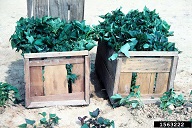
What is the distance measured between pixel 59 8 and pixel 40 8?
0.63ft

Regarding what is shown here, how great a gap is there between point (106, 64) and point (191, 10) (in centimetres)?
358

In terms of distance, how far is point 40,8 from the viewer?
3.30 meters

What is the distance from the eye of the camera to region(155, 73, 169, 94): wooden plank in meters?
3.06

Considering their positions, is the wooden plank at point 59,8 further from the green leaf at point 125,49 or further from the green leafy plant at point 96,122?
the green leafy plant at point 96,122

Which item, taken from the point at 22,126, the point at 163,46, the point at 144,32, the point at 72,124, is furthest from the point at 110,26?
the point at 22,126

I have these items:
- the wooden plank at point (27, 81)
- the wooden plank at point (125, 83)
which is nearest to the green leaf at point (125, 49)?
the wooden plank at point (125, 83)

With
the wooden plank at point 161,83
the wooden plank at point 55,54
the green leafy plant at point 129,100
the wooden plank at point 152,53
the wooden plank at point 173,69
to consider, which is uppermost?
the wooden plank at point 152,53

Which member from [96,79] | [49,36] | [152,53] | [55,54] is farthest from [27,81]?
[152,53]

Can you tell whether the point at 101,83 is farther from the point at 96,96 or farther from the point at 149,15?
the point at 149,15

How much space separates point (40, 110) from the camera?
119 inches

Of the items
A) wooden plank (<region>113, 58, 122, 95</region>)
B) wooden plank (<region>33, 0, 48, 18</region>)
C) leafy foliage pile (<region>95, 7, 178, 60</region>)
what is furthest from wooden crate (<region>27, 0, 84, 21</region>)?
wooden plank (<region>113, 58, 122, 95</region>)

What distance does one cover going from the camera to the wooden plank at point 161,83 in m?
3.06

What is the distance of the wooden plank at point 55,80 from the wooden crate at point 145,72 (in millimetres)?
455

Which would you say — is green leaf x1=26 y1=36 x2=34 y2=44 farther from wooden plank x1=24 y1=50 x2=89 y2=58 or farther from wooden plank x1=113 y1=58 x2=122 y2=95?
wooden plank x1=113 y1=58 x2=122 y2=95
